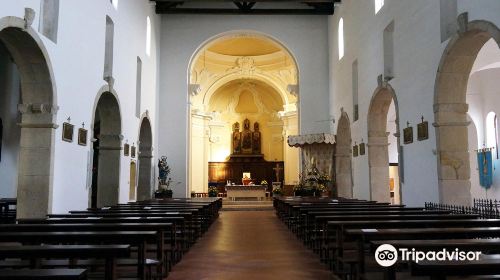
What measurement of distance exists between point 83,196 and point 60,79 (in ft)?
10.0

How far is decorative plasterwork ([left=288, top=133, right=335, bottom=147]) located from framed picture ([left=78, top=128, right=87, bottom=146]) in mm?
9689

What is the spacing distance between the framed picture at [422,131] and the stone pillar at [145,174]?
11.4 metres

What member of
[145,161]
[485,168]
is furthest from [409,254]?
[145,161]

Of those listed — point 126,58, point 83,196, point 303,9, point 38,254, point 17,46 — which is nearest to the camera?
point 38,254

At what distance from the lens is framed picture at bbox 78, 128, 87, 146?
413 inches

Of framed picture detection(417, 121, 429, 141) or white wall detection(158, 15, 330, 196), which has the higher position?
white wall detection(158, 15, 330, 196)

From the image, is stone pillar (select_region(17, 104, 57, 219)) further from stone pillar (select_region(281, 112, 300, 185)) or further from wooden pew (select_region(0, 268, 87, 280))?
stone pillar (select_region(281, 112, 300, 185))

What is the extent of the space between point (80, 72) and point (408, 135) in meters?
8.39

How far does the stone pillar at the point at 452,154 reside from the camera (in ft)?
29.5

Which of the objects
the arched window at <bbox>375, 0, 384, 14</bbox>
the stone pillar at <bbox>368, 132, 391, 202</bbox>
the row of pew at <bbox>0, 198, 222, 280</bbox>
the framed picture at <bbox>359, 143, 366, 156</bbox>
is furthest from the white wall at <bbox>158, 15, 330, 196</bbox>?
the row of pew at <bbox>0, 198, 222, 280</bbox>

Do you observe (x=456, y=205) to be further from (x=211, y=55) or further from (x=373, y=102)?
(x=211, y=55)

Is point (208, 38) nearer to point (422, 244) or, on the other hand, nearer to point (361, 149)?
point (361, 149)

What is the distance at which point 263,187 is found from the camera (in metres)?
22.7

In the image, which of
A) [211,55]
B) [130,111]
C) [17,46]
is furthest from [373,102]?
[211,55]
